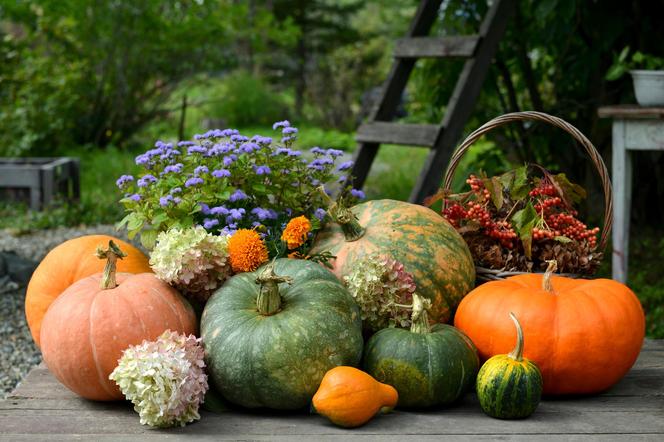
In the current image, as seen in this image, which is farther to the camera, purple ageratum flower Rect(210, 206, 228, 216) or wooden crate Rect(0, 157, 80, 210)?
wooden crate Rect(0, 157, 80, 210)

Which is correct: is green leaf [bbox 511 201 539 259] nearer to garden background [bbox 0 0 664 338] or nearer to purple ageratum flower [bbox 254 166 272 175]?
purple ageratum flower [bbox 254 166 272 175]

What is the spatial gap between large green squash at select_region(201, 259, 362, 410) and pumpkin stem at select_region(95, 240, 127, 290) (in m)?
0.28

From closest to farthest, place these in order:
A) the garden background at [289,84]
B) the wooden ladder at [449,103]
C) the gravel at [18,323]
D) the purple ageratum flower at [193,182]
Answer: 1. the purple ageratum flower at [193,182]
2. the gravel at [18,323]
3. the wooden ladder at [449,103]
4. the garden background at [289,84]

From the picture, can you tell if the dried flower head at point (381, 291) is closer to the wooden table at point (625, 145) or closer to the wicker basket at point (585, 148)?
the wicker basket at point (585, 148)

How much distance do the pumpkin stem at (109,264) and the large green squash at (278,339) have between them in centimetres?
28

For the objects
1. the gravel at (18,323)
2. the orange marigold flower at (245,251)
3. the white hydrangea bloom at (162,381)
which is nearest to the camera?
the white hydrangea bloom at (162,381)

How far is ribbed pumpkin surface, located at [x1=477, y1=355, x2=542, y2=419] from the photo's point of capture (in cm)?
204

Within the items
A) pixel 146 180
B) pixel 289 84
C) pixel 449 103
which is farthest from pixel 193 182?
pixel 289 84

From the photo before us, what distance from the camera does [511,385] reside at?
2.04m

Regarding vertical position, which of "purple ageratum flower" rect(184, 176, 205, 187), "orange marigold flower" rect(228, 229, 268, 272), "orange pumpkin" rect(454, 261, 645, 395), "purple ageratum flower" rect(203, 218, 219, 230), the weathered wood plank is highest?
the weathered wood plank

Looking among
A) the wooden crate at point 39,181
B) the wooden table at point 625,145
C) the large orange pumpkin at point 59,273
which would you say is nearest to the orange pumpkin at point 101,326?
the large orange pumpkin at point 59,273

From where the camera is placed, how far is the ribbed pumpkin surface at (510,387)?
204 cm

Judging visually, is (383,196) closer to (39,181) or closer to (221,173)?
(39,181)

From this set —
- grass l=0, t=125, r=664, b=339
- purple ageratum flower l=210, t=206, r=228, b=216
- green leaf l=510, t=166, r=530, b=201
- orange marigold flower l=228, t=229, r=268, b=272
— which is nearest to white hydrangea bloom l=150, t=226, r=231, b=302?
orange marigold flower l=228, t=229, r=268, b=272
